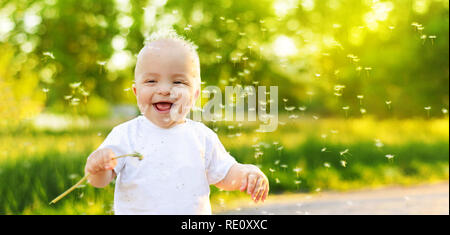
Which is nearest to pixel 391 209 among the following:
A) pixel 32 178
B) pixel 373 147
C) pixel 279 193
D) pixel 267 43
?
pixel 279 193

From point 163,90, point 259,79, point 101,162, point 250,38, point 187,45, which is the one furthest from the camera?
point 259,79

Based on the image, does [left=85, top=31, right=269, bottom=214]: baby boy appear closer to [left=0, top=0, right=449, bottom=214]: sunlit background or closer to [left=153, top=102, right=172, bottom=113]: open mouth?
[left=153, top=102, right=172, bottom=113]: open mouth

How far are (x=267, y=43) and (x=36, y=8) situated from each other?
15.7 ft

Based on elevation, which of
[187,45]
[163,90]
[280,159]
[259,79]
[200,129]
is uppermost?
[259,79]

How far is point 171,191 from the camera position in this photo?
214 cm

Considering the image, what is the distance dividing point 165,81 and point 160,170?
379mm

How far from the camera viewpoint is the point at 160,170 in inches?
84.9

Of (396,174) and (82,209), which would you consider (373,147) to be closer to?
(396,174)

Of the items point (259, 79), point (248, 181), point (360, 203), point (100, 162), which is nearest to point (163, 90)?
point (100, 162)

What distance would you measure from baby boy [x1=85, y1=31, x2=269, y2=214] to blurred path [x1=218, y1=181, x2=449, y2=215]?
2523mm

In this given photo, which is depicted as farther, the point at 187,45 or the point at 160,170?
the point at 187,45

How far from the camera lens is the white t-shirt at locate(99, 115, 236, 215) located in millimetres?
2139

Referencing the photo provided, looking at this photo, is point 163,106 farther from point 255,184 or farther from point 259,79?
point 259,79

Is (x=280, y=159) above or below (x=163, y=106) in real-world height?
above
